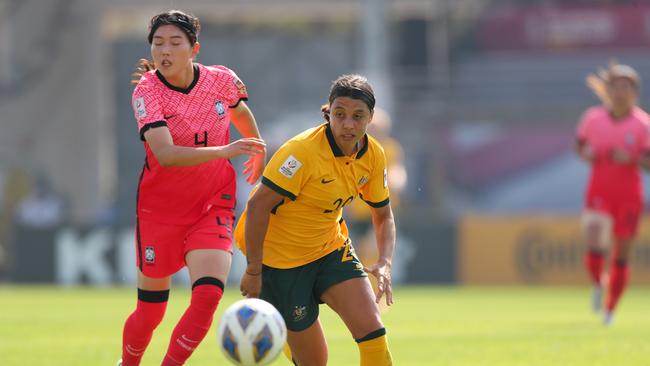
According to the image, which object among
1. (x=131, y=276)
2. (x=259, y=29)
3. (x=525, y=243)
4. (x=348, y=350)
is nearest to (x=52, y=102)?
(x=259, y=29)

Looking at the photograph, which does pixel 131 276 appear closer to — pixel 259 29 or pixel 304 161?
pixel 304 161

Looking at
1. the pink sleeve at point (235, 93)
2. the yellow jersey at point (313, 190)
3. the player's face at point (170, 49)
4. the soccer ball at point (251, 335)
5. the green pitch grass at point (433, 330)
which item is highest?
the player's face at point (170, 49)

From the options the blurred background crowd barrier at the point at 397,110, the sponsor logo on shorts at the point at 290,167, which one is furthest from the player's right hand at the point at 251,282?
the blurred background crowd barrier at the point at 397,110

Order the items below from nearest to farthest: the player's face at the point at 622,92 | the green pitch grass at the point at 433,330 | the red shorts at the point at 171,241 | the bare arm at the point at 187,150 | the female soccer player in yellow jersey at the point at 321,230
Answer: the female soccer player in yellow jersey at the point at 321,230 < the bare arm at the point at 187,150 < the red shorts at the point at 171,241 < the green pitch grass at the point at 433,330 < the player's face at the point at 622,92

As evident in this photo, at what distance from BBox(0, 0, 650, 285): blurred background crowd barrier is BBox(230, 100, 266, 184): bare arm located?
1425cm

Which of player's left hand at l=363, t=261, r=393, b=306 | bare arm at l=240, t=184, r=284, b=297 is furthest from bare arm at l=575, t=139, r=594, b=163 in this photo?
bare arm at l=240, t=184, r=284, b=297

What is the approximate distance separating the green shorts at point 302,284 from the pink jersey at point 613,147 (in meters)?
6.92

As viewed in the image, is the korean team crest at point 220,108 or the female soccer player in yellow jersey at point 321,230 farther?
the korean team crest at point 220,108

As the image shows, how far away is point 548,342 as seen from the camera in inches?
450

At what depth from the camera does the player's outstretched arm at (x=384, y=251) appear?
7.57m

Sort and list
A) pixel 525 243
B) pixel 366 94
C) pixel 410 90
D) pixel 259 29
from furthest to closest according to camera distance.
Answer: pixel 259 29 < pixel 410 90 < pixel 525 243 < pixel 366 94

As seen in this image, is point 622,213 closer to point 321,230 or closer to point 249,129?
point 249,129

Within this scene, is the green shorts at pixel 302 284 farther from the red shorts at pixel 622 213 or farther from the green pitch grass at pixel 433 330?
the red shorts at pixel 622 213

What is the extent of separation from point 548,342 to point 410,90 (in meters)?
19.3
